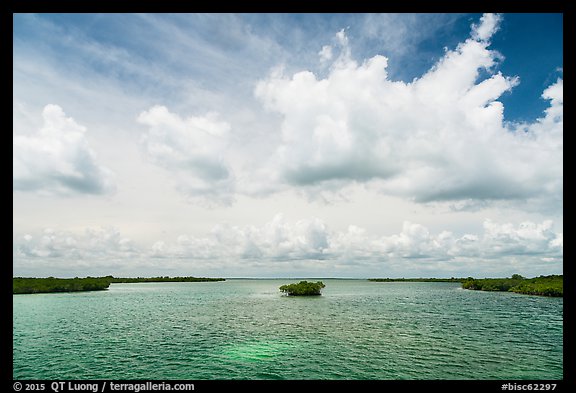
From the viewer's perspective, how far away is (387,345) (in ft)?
113

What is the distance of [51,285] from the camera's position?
114 meters

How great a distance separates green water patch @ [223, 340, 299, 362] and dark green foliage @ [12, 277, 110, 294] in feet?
357

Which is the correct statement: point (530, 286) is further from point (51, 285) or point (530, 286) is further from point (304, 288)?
point (51, 285)

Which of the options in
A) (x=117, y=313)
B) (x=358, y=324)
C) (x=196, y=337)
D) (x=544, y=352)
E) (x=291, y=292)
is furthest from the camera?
(x=291, y=292)

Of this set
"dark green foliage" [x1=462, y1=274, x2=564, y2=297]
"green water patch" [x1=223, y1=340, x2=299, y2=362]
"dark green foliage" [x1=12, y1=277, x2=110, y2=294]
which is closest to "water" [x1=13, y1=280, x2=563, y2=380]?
"green water patch" [x1=223, y1=340, x2=299, y2=362]

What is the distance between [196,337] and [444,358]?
92.3 feet

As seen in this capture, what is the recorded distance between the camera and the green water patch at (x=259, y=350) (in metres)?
30.3

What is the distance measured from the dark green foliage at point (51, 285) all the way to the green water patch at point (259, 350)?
108714 mm

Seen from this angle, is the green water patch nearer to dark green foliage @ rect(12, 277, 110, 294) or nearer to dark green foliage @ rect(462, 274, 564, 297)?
dark green foliage @ rect(462, 274, 564, 297)

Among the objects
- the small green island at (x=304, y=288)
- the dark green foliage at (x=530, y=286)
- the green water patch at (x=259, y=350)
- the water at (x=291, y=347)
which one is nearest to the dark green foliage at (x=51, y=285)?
the water at (x=291, y=347)

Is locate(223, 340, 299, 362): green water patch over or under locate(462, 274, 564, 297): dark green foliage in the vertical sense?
over

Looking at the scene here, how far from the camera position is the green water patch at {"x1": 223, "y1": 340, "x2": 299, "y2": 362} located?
99.5 feet
